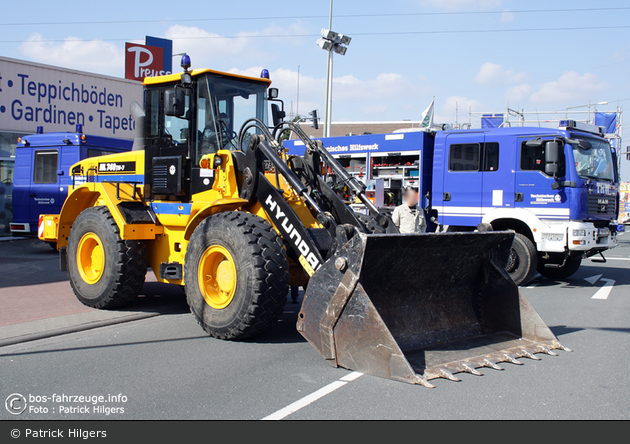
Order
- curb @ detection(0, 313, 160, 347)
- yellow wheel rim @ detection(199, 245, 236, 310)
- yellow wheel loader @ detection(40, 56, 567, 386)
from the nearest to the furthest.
Result: yellow wheel loader @ detection(40, 56, 567, 386) < yellow wheel rim @ detection(199, 245, 236, 310) < curb @ detection(0, 313, 160, 347)

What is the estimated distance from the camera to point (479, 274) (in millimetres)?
6094

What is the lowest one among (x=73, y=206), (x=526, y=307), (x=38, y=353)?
(x=38, y=353)

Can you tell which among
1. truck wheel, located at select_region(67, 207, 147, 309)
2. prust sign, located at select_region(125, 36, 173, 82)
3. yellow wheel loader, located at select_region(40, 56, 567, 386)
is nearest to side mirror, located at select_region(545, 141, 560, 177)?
yellow wheel loader, located at select_region(40, 56, 567, 386)

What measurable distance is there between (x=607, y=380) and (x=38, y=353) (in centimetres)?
538

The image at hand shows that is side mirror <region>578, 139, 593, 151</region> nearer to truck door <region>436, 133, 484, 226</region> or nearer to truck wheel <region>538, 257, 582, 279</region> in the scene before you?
truck door <region>436, 133, 484, 226</region>

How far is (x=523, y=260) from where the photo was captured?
10352 mm

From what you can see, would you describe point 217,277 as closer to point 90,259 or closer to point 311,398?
point 311,398

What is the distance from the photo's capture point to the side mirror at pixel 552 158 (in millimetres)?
10031

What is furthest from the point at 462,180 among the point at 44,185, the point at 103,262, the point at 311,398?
the point at 44,185

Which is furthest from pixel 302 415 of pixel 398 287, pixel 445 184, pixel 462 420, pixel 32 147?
pixel 32 147

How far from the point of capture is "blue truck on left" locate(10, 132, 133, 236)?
46.8 feet

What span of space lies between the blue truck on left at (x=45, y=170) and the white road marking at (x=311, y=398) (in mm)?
11571

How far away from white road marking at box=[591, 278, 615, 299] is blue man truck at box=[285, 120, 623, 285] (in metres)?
0.64
